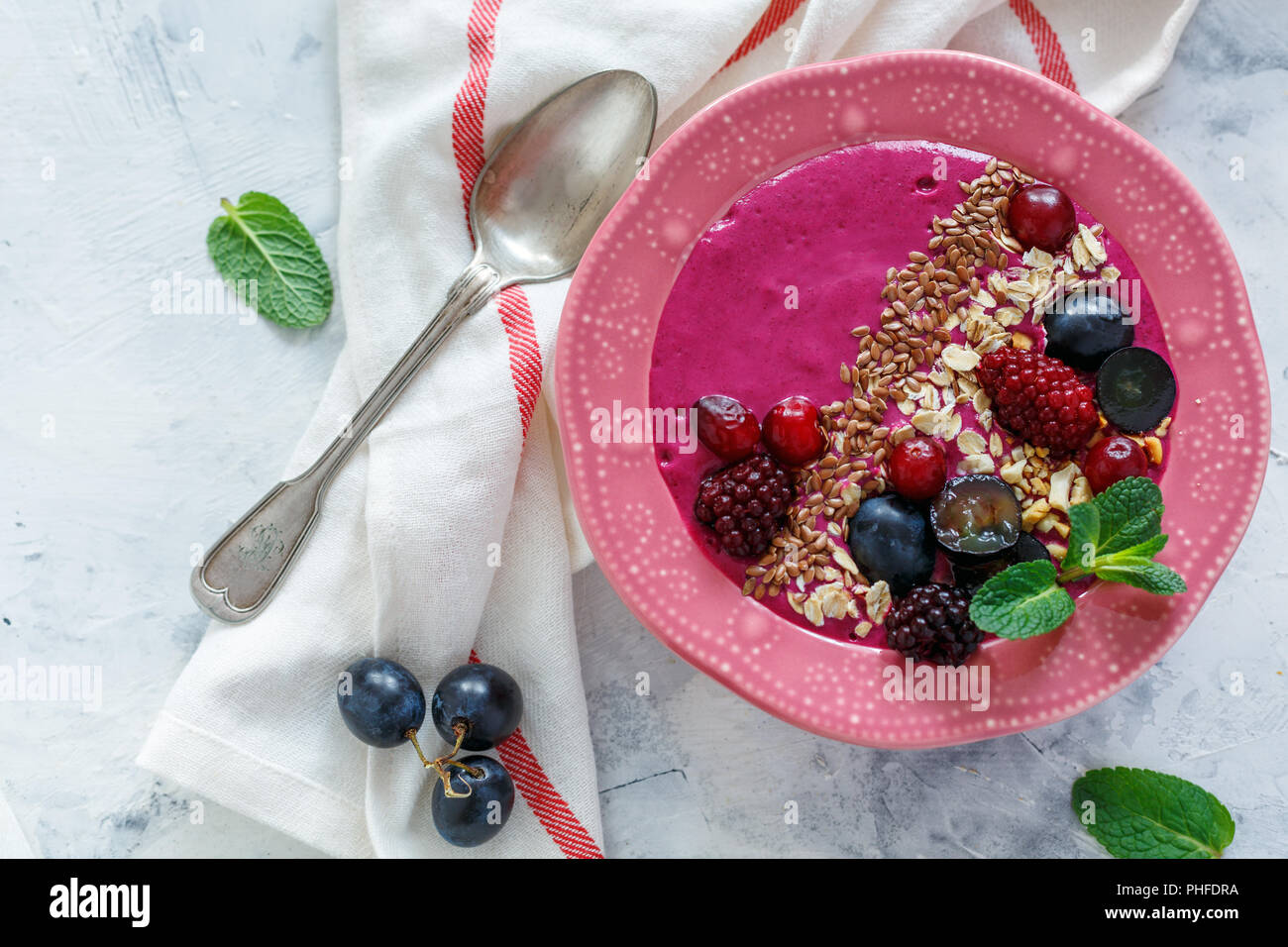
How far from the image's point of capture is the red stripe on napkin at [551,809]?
1.85 m

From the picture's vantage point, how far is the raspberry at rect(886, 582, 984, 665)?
1569mm

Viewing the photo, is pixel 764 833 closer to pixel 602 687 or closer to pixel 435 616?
pixel 602 687

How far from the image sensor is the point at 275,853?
1900 millimetres

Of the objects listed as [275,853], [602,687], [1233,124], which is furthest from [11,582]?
[1233,124]

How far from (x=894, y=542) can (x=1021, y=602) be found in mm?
218

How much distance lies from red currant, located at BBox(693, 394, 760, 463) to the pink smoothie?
0.04 m

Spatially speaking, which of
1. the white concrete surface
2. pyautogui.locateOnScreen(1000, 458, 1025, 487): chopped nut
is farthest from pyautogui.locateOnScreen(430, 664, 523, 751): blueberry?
pyautogui.locateOnScreen(1000, 458, 1025, 487): chopped nut

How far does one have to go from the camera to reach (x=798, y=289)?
5.41ft

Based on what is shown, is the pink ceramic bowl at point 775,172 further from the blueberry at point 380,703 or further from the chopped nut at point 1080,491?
the blueberry at point 380,703

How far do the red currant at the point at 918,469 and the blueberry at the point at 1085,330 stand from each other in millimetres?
268

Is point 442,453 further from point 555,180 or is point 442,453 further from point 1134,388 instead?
point 1134,388

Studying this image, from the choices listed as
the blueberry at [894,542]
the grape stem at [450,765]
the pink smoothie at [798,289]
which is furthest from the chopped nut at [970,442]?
the grape stem at [450,765]

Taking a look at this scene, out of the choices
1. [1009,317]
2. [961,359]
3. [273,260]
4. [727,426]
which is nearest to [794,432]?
[727,426]
